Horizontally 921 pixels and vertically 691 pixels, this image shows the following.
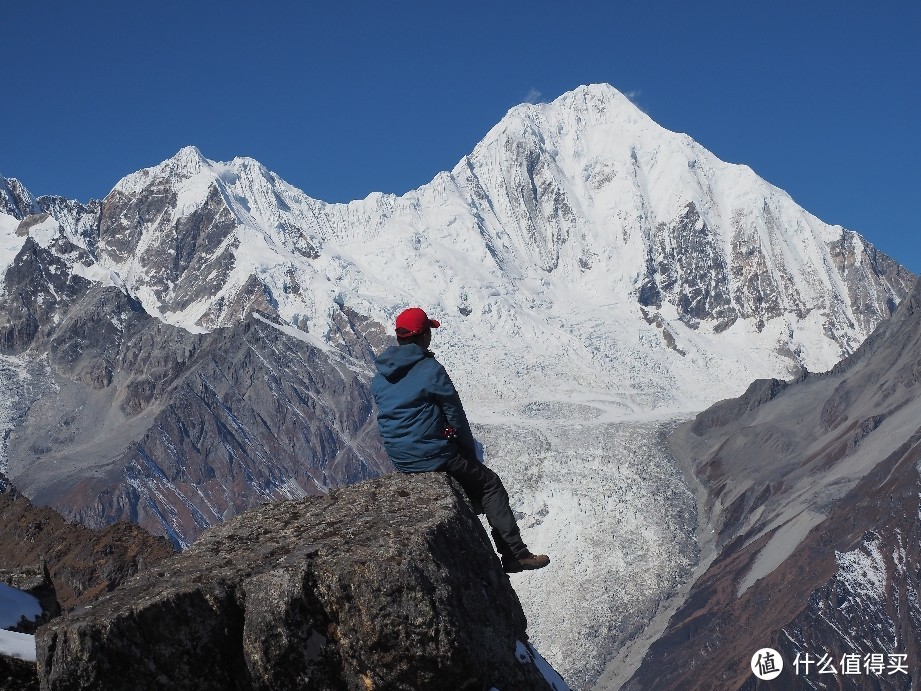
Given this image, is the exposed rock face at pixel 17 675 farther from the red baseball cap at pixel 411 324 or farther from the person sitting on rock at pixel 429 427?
the red baseball cap at pixel 411 324

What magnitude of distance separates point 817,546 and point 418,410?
76107mm

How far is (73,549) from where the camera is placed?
110ft

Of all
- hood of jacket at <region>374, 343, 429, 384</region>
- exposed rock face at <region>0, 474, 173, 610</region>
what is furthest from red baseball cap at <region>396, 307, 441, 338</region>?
exposed rock face at <region>0, 474, 173, 610</region>

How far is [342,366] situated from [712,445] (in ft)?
215

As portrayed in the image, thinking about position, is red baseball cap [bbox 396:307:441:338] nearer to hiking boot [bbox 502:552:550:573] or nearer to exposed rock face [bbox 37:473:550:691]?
exposed rock face [bbox 37:473:550:691]

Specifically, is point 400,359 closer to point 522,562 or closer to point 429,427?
point 429,427

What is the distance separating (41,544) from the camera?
35.1 metres

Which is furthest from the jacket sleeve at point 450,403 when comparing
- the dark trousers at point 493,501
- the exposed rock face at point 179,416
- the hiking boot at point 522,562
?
the exposed rock face at point 179,416

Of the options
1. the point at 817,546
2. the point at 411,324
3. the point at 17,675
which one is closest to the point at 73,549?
the point at 411,324

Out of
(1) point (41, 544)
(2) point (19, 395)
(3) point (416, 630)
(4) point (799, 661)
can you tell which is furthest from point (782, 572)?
(2) point (19, 395)

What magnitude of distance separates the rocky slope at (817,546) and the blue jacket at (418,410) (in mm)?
59440

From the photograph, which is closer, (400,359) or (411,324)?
(400,359)

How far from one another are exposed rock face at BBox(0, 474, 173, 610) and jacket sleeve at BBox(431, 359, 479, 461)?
18060mm

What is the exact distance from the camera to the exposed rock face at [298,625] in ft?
26.3
